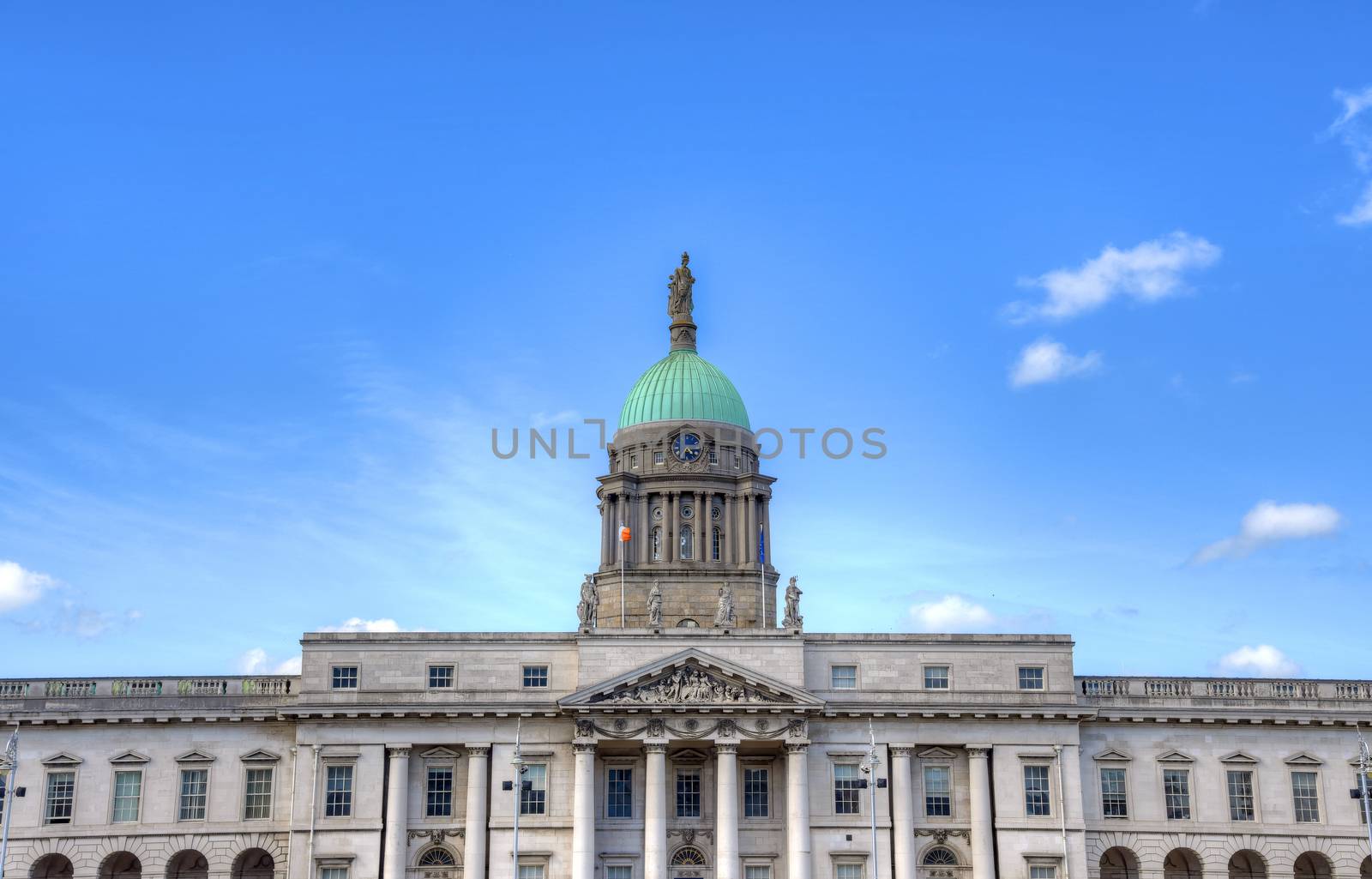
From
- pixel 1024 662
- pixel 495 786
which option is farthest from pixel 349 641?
pixel 1024 662

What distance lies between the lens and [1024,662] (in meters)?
78.1

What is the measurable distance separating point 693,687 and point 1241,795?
27826mm

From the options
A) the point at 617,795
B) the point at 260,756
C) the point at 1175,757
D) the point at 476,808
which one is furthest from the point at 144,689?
the point at 1175,757

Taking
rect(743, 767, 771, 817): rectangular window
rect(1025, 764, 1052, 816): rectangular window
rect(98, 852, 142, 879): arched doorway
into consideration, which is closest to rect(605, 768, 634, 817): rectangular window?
rect(743, 767, 771, 817): rectangular window

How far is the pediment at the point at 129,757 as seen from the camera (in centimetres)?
7556

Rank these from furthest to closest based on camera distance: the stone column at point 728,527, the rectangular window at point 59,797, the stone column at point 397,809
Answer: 1. the stone column at point 728,527
2. the rectangular window at point 59,797
3. the stone column at point 397,809

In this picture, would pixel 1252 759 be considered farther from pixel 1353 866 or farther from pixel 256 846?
pixel 256 846

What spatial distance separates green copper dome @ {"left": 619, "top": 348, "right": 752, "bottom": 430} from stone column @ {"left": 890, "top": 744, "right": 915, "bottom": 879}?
84.4 feet

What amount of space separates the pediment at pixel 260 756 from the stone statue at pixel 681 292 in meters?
38.2

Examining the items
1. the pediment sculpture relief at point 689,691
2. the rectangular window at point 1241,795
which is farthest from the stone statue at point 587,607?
the rectangular window at point 1241,795

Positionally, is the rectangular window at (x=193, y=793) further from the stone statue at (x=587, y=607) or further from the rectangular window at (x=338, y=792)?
the stone statue at (x=587, y=607)

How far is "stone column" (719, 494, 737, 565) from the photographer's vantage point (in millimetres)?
91562

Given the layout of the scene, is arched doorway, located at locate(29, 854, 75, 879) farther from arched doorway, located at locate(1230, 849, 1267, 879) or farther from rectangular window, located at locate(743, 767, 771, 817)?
arched doorway, located at locate(1230, 849, 1267, 879)

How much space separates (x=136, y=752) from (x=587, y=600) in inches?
899
